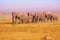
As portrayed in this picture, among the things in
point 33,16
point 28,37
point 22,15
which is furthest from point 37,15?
point 28,37

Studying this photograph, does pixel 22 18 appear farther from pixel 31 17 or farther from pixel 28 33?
pixel 28 33

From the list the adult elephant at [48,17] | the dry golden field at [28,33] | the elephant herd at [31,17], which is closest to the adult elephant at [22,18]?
the elephant herd at [31,17]

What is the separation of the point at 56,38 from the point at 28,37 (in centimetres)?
128

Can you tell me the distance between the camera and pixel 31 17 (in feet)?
59.4

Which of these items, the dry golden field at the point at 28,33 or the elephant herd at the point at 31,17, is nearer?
the dry golden field at the point at 28,33

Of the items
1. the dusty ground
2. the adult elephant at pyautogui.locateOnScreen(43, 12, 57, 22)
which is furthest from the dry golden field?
the adult elephant at pyautogui.locateOnScreen(43, 12, 57, 22)

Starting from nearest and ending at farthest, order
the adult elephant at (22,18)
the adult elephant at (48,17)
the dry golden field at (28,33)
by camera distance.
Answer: the dry golden field at (28,33)
the adult elephant at (22,18)
the adult elephant at (48,17)

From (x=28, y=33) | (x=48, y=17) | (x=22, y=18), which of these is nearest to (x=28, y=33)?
(x=28, y=33)

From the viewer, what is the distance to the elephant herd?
1732 centimetres

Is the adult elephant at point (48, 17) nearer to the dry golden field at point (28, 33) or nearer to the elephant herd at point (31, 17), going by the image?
A: the elephant herd at point (31, 17)

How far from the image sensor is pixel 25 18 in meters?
17.3

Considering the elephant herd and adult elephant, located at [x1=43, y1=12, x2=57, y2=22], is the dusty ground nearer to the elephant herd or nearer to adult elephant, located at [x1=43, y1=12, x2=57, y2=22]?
the elephant herd

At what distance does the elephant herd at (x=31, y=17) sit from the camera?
56.8 ft

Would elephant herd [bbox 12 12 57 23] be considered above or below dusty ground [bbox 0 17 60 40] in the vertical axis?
above
